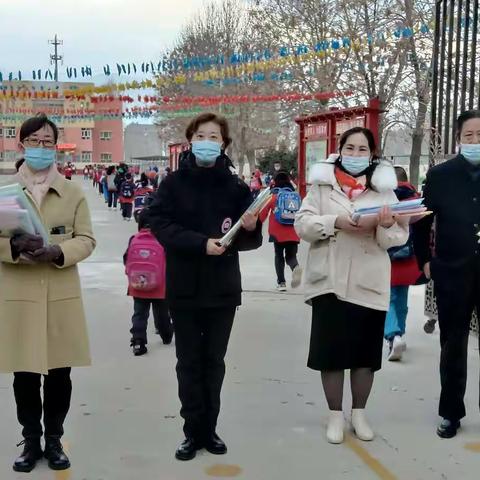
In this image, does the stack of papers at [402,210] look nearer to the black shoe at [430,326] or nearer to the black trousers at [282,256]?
the black shoe at [430,326]

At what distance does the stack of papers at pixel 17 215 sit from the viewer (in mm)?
2945

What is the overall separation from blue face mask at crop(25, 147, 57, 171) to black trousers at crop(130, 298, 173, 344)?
2.34 metres

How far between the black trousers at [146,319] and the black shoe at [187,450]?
201 centimetres

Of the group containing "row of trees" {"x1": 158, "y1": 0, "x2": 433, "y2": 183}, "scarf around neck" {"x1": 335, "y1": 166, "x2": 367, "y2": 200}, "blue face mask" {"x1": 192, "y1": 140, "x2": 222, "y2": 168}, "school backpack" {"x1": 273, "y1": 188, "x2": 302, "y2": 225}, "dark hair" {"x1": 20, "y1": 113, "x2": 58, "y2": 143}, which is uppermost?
"row of trees" {"x1": 158, "y1": 0, "x2": 433, "y2": 183}

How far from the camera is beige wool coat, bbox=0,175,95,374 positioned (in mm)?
3160

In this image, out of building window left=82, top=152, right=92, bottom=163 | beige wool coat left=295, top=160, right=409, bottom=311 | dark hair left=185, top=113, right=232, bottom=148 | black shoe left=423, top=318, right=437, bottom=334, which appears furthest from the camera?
building window left=82, top=152, right=92, bottom=163

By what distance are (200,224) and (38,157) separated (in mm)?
837

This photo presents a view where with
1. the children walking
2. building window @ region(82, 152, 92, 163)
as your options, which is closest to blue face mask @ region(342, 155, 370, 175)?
the children walking

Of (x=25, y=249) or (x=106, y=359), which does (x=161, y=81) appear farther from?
(x=25, y=249)

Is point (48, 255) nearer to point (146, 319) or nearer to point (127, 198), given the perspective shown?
point (146, 319)

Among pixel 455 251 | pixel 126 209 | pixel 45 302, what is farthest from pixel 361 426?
pixel 126 209

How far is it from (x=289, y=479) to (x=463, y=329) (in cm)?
134

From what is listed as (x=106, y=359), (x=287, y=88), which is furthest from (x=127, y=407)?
(x=287, y=88)

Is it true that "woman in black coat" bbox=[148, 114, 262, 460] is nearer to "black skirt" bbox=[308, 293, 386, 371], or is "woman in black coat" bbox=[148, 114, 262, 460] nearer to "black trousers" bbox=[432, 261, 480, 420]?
"black skirt" bbox=[308, 293, 386, 371]
